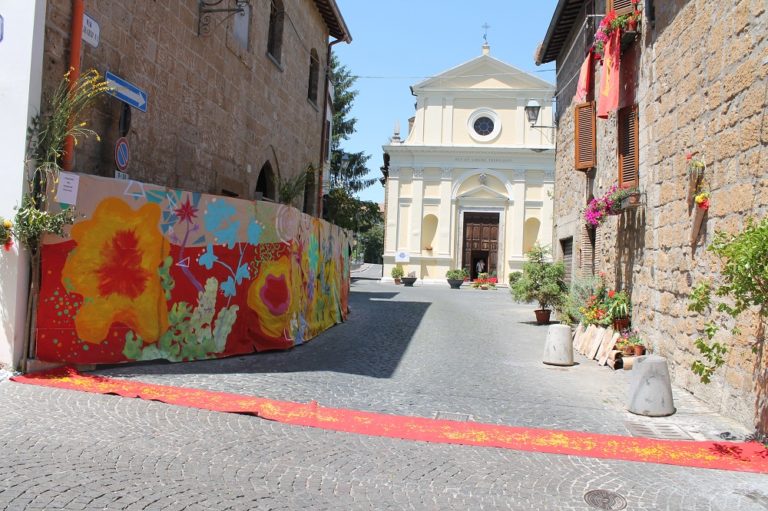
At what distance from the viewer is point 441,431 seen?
526 centimetres

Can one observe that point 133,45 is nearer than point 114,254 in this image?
No

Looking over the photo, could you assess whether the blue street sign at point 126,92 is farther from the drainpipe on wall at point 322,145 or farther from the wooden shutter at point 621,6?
the drainpipe on wall at point 322,145

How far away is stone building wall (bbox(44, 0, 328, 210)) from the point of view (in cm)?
720

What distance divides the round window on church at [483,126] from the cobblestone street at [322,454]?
32.6m

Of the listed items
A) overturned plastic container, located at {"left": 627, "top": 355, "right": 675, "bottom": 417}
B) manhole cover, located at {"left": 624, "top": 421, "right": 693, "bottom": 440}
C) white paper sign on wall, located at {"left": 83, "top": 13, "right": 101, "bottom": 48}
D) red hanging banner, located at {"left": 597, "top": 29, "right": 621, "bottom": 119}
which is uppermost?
red hanging banner, located at {"left": 597, "top": 29, "right": 621, "bottom": 119}

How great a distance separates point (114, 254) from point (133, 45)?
279 centimetres

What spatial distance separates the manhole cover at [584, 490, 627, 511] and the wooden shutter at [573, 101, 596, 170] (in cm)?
894

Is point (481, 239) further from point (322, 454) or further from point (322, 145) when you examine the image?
point (322, 454)

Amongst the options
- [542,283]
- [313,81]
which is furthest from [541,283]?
[313,81]

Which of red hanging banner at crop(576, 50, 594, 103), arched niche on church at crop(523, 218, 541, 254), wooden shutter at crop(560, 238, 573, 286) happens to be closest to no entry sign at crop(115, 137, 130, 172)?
red hanging banner at crop(576, 50, 594, 103)

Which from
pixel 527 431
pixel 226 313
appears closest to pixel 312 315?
pixel 226 313

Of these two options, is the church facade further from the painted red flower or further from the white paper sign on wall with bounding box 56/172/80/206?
the white paper sign on wall with bounding box 56/172/80/206

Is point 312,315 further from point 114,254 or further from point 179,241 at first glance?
point 114,254

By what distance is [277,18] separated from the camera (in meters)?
13.3
